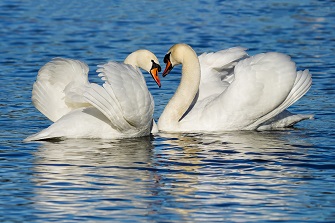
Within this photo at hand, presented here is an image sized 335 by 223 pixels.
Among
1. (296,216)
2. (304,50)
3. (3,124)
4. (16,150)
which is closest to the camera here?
(296,216)

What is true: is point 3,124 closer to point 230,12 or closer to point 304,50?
point 304,50

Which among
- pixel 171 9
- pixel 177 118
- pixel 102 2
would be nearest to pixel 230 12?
pixel 171 9

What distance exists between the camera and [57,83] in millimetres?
13188

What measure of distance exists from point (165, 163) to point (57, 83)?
242cm

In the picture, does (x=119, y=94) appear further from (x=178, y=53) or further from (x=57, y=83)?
(x=178, y=53)

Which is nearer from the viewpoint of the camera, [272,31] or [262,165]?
[262,165]

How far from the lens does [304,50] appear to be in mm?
19953

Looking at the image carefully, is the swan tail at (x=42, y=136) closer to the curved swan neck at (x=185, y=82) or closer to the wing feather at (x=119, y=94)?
the wing feather at (x=119, y=94)

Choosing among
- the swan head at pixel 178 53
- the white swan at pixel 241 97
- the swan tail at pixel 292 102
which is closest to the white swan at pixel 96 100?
the swan head at pixel 178 53

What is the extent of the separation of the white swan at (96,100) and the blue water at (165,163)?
21 cm

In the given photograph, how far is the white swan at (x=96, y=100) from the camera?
12047mm

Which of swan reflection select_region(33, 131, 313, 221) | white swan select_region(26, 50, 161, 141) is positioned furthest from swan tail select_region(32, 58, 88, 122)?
swan reflection select_region(33, 131, 313, 221)

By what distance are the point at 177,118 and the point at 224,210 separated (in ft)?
14.8

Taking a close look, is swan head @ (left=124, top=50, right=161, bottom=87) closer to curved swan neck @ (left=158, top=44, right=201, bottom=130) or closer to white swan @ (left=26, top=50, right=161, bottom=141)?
white swan @ (left=26, top=50, right=161, bottom=141)
